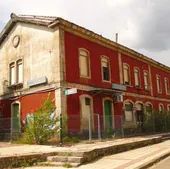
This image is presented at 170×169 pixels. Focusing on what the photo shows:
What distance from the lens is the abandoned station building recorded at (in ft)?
54.6

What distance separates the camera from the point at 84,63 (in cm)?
1853

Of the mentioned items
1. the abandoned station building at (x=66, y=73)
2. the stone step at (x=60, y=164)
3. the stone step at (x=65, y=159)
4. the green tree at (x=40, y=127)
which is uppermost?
the abandoned station building at (x=66, y=73)

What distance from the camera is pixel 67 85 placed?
16422 millimetres

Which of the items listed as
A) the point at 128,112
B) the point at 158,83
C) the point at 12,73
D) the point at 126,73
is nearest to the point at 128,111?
the point at 128,112

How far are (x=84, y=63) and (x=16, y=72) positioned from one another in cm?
526

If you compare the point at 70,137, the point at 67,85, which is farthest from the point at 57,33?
the point at 70,137

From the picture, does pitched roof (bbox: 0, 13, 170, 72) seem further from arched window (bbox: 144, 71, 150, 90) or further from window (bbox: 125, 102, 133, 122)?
window (bbox: 125, 102, 133, 122)

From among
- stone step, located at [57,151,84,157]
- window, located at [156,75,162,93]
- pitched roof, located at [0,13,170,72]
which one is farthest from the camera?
window, located at [156,75,162,93]

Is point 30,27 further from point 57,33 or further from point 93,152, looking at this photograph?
point 93,152

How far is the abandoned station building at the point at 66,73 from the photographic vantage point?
54.6 ft

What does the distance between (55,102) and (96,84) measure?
4.14m

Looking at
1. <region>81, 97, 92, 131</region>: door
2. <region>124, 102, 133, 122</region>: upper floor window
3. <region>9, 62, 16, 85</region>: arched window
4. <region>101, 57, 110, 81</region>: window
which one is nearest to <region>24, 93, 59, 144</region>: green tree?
<region>81, 97, 92, 131</region>: door

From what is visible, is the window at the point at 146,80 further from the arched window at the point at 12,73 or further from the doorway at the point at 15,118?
the doorway at the point at 15,118

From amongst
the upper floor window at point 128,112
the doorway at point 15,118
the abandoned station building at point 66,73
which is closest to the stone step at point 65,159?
the abandoned station building at point 66,73
